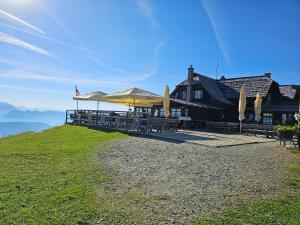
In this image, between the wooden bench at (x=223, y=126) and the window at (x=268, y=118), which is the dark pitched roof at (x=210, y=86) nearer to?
the window at (x=268, y=118)

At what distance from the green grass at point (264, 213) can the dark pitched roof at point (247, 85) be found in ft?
92.9

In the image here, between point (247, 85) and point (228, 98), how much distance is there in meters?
2.83

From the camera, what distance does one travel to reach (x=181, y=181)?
8.07 metres

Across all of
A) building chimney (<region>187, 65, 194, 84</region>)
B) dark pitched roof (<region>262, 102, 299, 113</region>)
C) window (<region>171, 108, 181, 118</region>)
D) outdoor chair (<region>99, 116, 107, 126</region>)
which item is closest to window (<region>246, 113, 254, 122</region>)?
dark pitched roof (<region>262, 102, 299, 113</region>)

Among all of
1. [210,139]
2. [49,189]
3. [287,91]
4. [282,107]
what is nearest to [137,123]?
[210,139]

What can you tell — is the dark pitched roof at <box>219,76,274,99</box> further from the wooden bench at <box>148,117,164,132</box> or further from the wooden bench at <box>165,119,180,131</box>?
the wooden bench at <box>148,117,164,132</box>

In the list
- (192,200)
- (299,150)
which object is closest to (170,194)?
(192,200)

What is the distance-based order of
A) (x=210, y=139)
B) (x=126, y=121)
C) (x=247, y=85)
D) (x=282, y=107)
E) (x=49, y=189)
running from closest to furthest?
1. (x=49, y=189)
2. (x=210, y=139)
3. (x=126, y=121)
4. (x=282, y=107)
5. (x=247, y=85)

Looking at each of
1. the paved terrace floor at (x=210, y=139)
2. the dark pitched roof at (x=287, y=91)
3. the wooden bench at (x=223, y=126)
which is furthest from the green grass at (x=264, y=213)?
the dark pitched roof at (x=287, y=91)

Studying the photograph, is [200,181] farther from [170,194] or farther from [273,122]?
[273,122]

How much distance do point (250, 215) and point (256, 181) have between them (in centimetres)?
278

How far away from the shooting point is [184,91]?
123ft

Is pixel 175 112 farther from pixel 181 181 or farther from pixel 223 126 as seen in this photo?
pixel 181 181

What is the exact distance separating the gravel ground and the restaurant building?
63.0 feet
